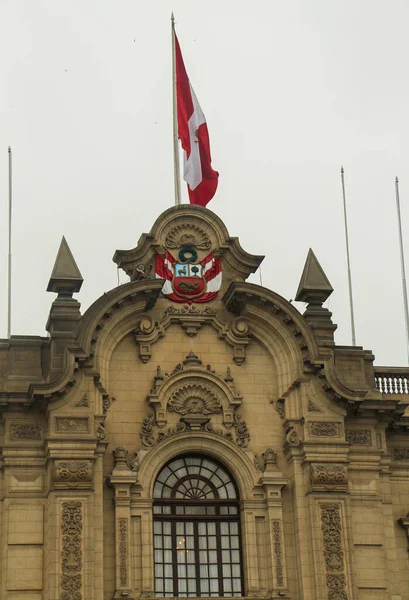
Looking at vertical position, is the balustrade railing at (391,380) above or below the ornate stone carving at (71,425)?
above

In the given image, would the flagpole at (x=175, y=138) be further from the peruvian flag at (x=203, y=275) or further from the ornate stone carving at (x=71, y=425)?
the ornate stone carving at (x=71, y=425)

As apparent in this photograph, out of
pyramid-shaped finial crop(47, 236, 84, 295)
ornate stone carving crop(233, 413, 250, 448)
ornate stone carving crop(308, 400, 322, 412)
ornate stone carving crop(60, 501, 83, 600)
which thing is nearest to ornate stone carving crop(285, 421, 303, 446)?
ornate stone carving crop(308, 400, 322, 412)

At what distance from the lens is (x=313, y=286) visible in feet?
136

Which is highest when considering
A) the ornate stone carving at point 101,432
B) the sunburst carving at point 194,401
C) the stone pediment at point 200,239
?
the stone pediment at point 200,239

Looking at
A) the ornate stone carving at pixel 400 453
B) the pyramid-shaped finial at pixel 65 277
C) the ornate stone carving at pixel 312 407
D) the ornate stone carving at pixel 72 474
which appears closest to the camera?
the ornate stone carving at pixel 72 474

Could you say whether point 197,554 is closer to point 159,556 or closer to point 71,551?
point 159,556

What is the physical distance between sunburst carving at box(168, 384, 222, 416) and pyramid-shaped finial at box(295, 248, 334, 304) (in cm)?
419

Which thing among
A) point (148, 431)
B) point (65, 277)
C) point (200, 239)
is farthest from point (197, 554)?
point (200, 239)

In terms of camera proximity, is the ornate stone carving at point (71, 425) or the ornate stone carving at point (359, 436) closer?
the ornate stone carving at point (71, 425)

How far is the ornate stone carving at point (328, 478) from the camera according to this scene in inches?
1517

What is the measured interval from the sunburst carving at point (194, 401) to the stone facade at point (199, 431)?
0.04 m

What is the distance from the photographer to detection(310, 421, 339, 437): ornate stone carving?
129ft

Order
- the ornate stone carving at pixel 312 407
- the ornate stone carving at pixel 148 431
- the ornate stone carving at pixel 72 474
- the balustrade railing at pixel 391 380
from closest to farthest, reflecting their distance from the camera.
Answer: the ornate stone carving at pixel 72 474 < the ornate stone carving at pixel 148 431 < the ornate stone carving at pixel 312 407 < the balustrade railing at pixel 391 380

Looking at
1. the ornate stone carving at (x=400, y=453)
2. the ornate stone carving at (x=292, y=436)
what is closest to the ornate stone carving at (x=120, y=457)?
the ornate stone carving at (x=292, y=436)
